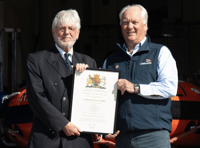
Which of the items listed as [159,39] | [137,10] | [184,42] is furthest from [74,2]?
[137,10]

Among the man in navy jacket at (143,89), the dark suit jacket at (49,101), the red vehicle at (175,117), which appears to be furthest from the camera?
the red vehicle at (175,117)

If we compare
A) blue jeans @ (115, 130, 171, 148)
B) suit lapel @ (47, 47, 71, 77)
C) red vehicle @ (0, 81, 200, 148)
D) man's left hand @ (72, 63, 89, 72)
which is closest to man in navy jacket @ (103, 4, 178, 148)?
blue jeans @ (115, 130, 171, 148)

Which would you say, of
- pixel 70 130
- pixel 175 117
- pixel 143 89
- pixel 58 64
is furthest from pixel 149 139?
pixel 175 117

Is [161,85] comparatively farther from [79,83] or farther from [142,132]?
[79,83]

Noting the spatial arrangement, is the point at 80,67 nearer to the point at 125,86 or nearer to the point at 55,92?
the point at 55,92

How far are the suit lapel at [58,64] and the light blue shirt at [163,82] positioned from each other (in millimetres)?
658

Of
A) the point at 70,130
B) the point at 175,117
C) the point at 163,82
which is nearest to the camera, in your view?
the point at 70,130

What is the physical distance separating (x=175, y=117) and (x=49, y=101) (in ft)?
7.65

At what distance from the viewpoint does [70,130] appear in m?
2.04

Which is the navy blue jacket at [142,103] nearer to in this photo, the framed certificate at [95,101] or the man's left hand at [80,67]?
the framed certificate at [95,101]

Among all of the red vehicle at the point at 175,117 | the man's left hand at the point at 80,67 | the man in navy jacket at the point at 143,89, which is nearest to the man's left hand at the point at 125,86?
the man in navy jacket at the point at 143,89

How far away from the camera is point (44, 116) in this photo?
2025 millimetres

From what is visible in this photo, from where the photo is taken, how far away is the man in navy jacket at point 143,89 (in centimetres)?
213

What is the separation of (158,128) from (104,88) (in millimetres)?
563
